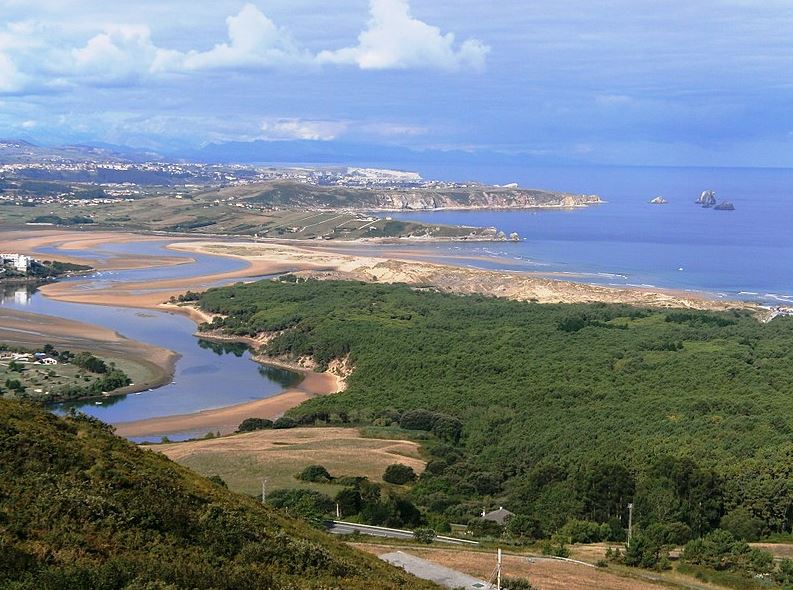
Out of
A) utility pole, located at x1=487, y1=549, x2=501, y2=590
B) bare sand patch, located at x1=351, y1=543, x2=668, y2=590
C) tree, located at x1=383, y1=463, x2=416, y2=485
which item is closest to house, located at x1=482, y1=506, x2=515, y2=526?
tree, located at x1=383, y1=463, x2=416, y2=485

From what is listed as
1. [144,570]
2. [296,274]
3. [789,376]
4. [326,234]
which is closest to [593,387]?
[789,376]

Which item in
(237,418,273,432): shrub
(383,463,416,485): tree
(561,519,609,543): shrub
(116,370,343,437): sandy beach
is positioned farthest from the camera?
(116,370,343,437): sandy beach

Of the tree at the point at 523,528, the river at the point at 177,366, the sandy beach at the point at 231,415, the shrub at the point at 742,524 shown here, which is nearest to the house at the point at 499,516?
the tree at the point at 523,528

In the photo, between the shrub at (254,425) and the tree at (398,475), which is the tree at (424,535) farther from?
the shrub at (254,425)

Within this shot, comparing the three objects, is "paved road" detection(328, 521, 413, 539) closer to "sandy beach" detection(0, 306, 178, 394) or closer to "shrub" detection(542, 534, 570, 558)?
"shrub" detection(542, 534, 570, 558)

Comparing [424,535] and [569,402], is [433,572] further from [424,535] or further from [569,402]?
[569,402]

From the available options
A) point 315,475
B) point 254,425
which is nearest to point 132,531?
point 315,475
